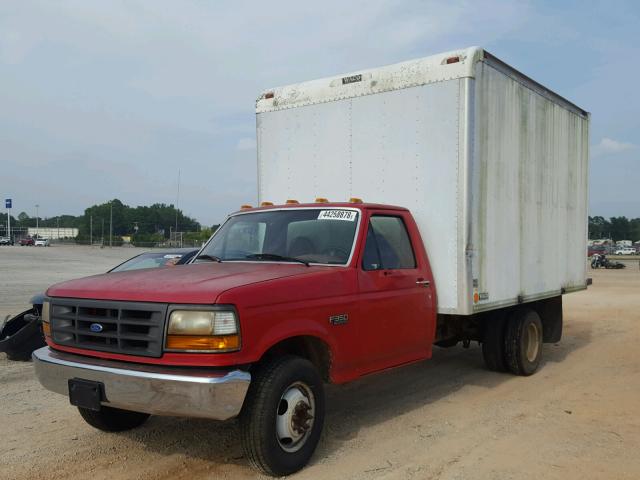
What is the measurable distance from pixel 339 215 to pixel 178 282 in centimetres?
165

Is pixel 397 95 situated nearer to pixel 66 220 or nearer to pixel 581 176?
pixel 581 176

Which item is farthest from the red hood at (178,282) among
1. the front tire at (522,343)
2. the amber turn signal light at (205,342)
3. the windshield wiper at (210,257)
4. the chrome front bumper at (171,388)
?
the front tire at (522,343)

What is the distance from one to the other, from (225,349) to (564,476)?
2489 millimetres

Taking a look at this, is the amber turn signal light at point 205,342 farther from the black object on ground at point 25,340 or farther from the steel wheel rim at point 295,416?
the black object on ground at point 25,340

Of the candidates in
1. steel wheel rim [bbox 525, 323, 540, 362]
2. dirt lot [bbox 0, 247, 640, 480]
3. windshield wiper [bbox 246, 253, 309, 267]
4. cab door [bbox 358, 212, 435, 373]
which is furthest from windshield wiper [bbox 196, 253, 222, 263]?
steel wheel rim [bbox 525, 323, 540, 362]

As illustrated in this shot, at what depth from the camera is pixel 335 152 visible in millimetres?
6559

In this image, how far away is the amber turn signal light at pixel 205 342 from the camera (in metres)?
3.69

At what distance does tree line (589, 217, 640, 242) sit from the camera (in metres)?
140

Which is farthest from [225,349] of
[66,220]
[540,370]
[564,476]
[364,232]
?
[66,220]

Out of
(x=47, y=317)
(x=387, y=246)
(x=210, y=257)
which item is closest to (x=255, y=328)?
(x=210, y=257)

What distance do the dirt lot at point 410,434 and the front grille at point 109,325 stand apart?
3.04 ft

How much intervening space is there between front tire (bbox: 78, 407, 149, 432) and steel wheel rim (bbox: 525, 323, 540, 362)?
4674 mm

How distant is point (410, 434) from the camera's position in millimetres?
5004

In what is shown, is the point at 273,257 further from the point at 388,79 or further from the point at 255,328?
the point at 388,79
